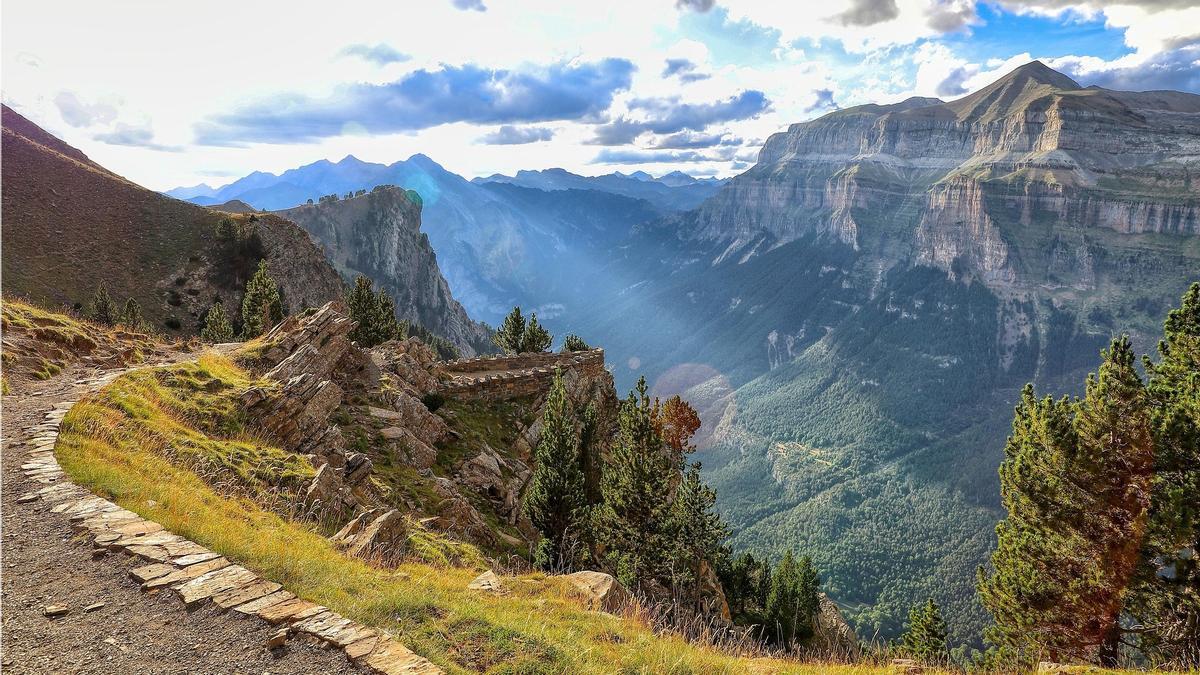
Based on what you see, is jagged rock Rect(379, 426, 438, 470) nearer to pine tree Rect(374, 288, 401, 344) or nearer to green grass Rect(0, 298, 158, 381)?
green grass Rect(0, 298, 158, 381)

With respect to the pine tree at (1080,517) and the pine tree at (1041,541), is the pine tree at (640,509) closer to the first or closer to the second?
the pine tree at (1080,517)

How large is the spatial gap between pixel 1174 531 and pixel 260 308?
80826 mm

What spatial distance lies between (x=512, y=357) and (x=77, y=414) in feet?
108

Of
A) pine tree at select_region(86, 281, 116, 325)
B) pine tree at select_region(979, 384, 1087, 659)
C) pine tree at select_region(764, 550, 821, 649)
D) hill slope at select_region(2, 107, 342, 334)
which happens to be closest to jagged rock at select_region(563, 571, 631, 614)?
pine tree at select_region(979, 384, 1087, 659)

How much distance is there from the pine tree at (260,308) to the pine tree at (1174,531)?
76.4m

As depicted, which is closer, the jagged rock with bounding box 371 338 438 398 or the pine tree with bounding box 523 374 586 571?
the pine tree with bounding box 523 374 586 571

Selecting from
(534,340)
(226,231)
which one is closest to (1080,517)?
(534,340)

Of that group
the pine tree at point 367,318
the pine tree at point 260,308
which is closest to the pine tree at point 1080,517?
the pine tree at point 367,318

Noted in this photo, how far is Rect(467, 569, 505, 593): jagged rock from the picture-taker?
522 inches

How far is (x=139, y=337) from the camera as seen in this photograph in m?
30.8

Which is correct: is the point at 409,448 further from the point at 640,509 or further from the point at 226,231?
the point at 226,231

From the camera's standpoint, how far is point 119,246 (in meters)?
98.3

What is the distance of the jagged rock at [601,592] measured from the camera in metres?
13.7

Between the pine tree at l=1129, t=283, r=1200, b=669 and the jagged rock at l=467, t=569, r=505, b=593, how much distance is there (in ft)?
76.0
